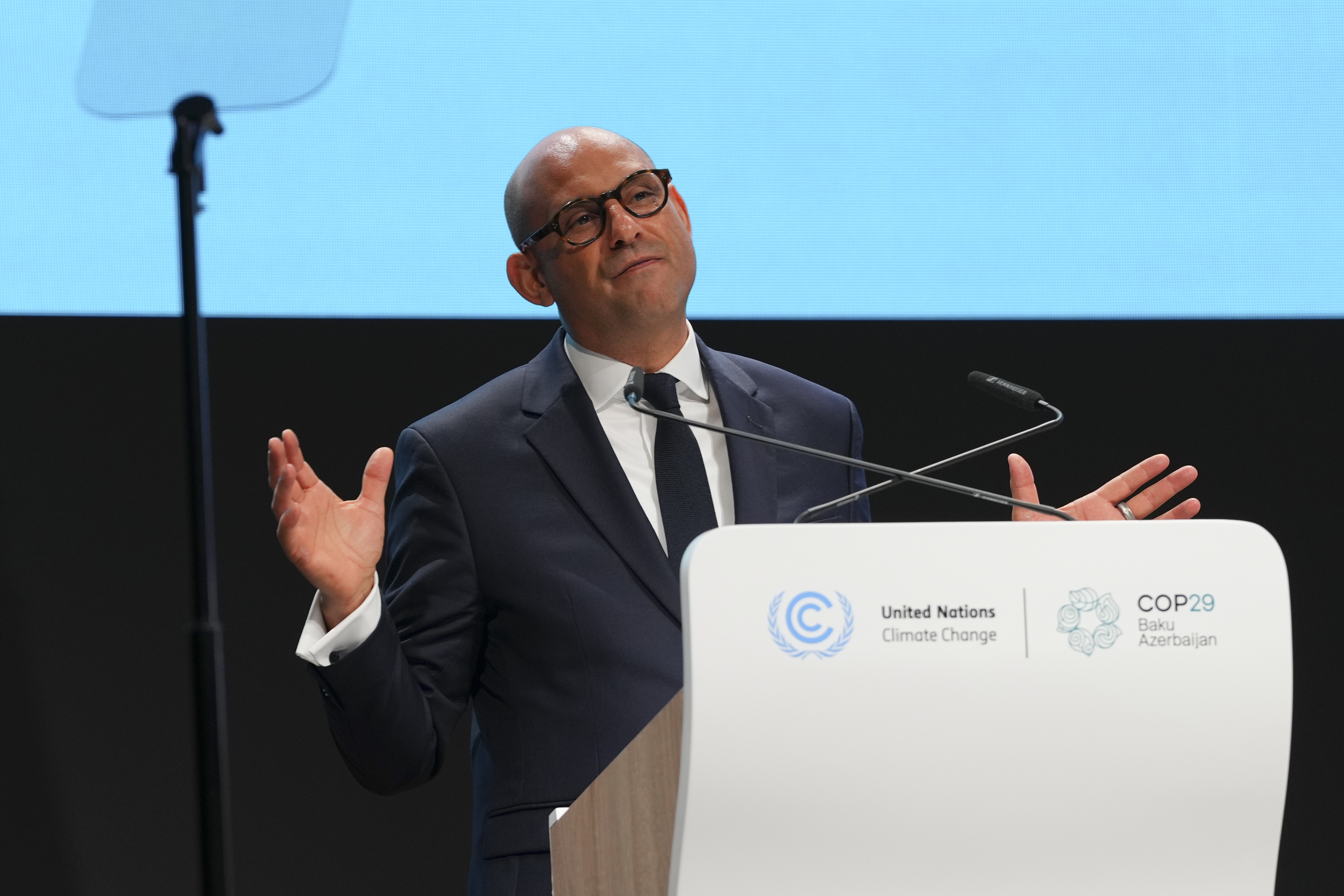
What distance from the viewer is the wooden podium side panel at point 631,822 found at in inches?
41.0

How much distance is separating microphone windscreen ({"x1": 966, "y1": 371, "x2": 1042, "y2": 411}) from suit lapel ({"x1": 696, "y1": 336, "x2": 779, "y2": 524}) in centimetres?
37

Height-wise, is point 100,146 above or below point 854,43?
below

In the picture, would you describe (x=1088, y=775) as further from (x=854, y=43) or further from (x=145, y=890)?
(x=145, y=890)

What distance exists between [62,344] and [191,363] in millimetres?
1131

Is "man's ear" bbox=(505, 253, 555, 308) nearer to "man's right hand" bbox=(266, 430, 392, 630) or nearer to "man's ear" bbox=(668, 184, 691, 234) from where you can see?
"man's ear" bbox=(668, 184, 691, 234)

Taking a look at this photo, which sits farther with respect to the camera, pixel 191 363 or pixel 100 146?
pixel 100 146

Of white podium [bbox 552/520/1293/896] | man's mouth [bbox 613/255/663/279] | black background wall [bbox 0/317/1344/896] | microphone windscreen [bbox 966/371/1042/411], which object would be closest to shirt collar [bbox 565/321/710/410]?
man's mouth [bbox 613/255/663/279]

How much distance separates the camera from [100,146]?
2564mm

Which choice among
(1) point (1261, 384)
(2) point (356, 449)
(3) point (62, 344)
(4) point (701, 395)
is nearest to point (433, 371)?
(2) point (356, 449)

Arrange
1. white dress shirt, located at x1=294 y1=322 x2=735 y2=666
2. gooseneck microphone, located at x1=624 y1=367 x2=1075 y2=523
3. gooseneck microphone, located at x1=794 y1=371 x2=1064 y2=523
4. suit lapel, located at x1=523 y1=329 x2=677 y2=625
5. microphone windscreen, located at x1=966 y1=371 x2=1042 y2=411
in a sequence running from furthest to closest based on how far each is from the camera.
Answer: white dress shirt, located at x1=294 y1=322 x2=735 y2=666 < suit lapel, located at x1=523 y1=329 x2=677 y2=625 < microphone windscreen, located at x1=966 y1=371 x2=1042 y2=411 < gooseneck microphone, located at x1=794 y1=371 x2=1064 y2=523 < gooseneck microphone, located at x1=624 y1=367 x2=1075 y2=523

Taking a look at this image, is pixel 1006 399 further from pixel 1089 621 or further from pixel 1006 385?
pixel 1089 621

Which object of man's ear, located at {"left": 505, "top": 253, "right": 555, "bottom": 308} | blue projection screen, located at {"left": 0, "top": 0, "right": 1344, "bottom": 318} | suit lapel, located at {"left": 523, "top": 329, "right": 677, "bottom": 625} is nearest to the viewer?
Result: suit lapel, located at {"left": 523, "top": 329, "right": 677, "bottom": 625}

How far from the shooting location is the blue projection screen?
258 cm

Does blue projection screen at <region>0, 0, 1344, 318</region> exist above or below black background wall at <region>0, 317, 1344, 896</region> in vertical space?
above
